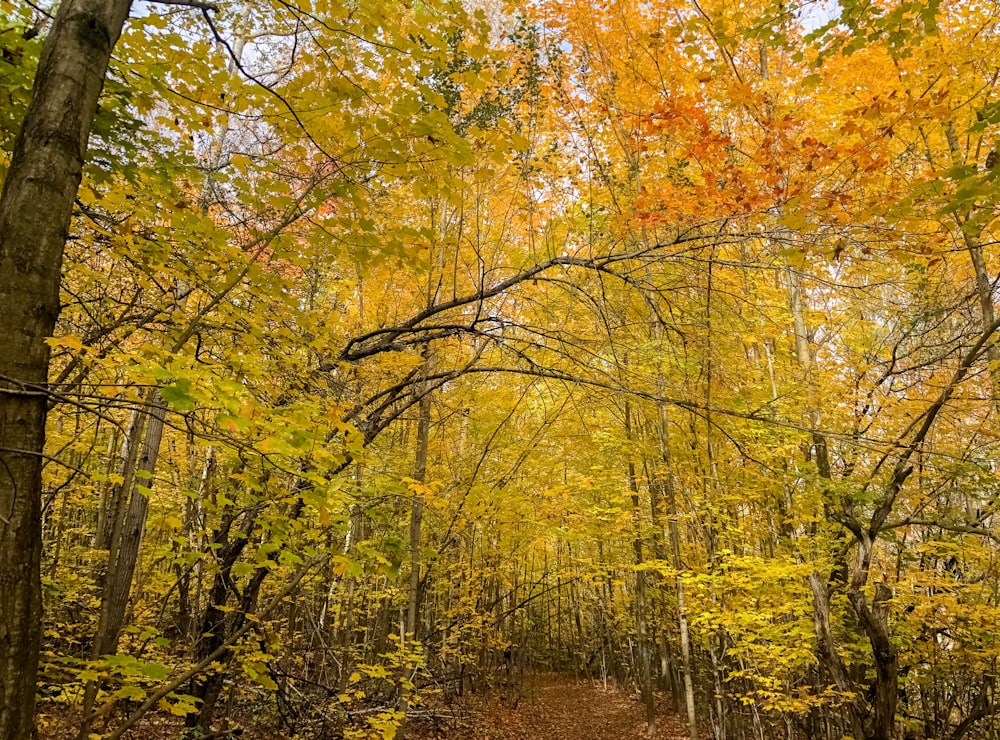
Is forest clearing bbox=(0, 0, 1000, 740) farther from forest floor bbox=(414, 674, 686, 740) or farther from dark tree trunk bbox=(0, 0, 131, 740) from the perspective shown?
forest floor bbox=(414, 674, 686, 740)

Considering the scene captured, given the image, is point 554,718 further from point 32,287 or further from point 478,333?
point 32,287

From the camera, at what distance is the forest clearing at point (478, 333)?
2.51 metres

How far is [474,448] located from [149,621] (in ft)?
20.7

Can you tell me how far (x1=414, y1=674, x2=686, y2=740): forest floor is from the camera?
9.94 meters

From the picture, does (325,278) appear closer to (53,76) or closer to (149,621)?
(149,621)

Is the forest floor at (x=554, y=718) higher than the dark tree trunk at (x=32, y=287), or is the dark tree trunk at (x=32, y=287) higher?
the dark tree trunk at (x=32, y=287)

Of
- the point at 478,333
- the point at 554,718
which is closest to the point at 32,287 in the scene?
the point at 478,333

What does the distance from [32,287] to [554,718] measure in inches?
565

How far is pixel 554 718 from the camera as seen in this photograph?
12.5 meters

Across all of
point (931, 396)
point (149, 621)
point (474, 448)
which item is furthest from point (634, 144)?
Result: point (149, 621)

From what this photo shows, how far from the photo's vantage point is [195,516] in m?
4.64

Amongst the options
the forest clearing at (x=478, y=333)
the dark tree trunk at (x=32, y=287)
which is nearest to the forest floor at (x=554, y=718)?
the forest clearing at (x=478, y=333)

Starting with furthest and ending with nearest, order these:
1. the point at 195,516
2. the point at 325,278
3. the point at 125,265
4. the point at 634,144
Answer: the point at 325,278, the point at 634,144, the point at 195,516, the point at 125,265

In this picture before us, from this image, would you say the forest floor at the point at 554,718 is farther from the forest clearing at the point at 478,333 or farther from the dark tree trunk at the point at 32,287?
the dark tree trunk at the point at 32,287
